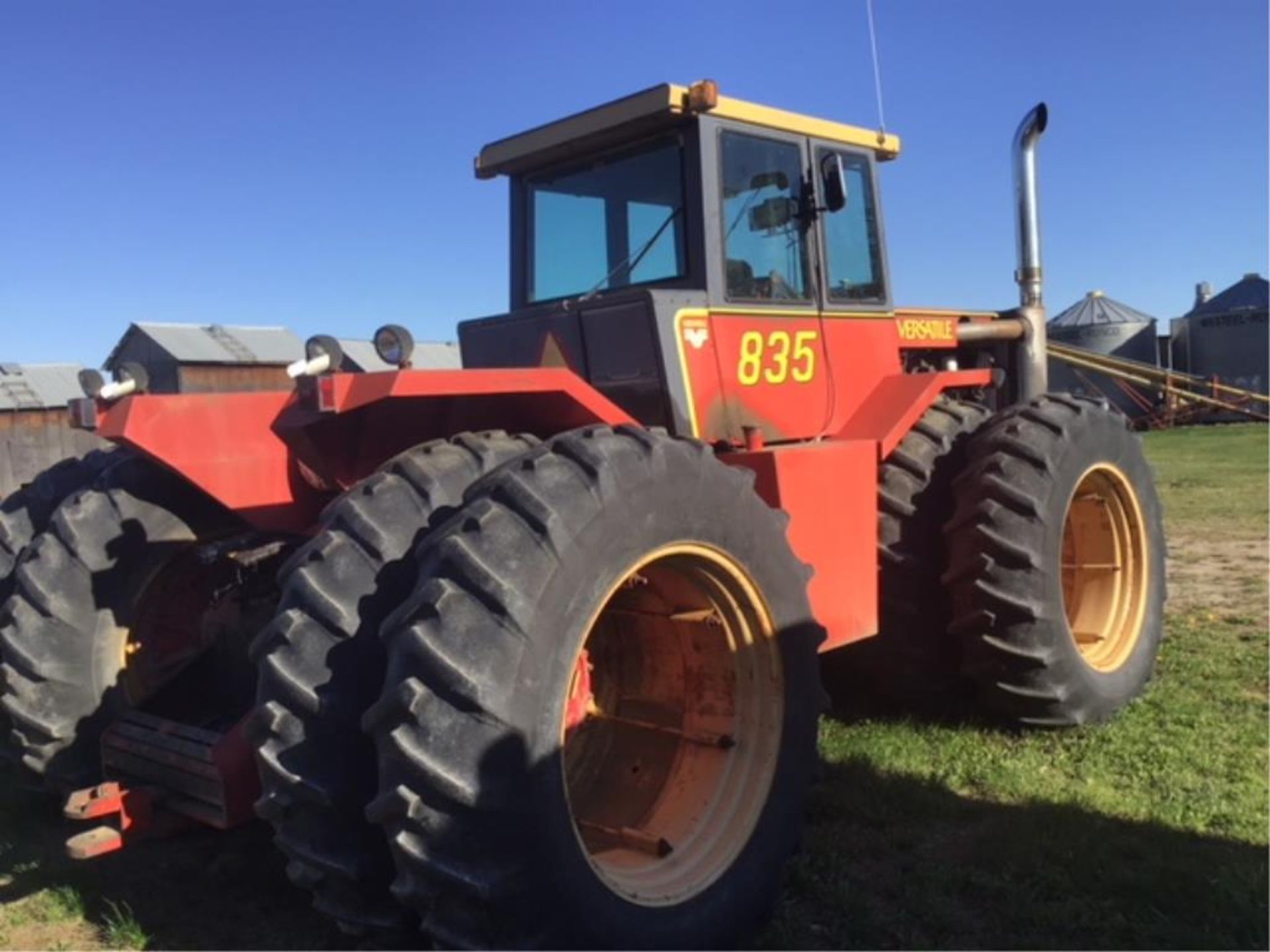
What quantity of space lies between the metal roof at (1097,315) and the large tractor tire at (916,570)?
34.4 meters

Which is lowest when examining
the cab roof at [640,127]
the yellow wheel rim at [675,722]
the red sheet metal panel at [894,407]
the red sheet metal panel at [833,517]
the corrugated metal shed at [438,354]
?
the yellow wheel rim at [675,722]

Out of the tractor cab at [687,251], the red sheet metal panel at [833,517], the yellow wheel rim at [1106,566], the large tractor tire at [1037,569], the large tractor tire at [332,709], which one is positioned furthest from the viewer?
the yellow wheel rim at [1106,566]

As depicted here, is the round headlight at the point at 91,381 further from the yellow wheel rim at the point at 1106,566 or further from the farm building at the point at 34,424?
the farm building at the point at 34,424

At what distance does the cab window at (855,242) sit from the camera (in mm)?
5172

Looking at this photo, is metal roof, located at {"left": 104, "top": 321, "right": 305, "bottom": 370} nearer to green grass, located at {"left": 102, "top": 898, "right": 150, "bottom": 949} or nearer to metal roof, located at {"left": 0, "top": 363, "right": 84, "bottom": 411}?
metal roof, located at {"left": 0, "top": 363, "right": 84, "bottom": 411}

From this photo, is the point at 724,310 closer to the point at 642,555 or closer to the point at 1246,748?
the point at 642,555

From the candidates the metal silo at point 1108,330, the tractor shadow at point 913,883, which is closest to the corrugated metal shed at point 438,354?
the metal silo at point 1108,330

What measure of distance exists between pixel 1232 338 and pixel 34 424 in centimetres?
3400

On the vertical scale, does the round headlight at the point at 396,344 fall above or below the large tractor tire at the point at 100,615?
above

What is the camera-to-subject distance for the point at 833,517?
14.9 ft

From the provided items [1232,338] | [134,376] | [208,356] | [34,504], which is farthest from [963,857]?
[1232,338]

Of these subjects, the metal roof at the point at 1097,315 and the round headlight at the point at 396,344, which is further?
the metal roof at the point at 1097,315

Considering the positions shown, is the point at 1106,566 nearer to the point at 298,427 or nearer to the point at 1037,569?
the point at 1037,569

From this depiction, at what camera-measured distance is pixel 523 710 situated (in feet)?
9.32
